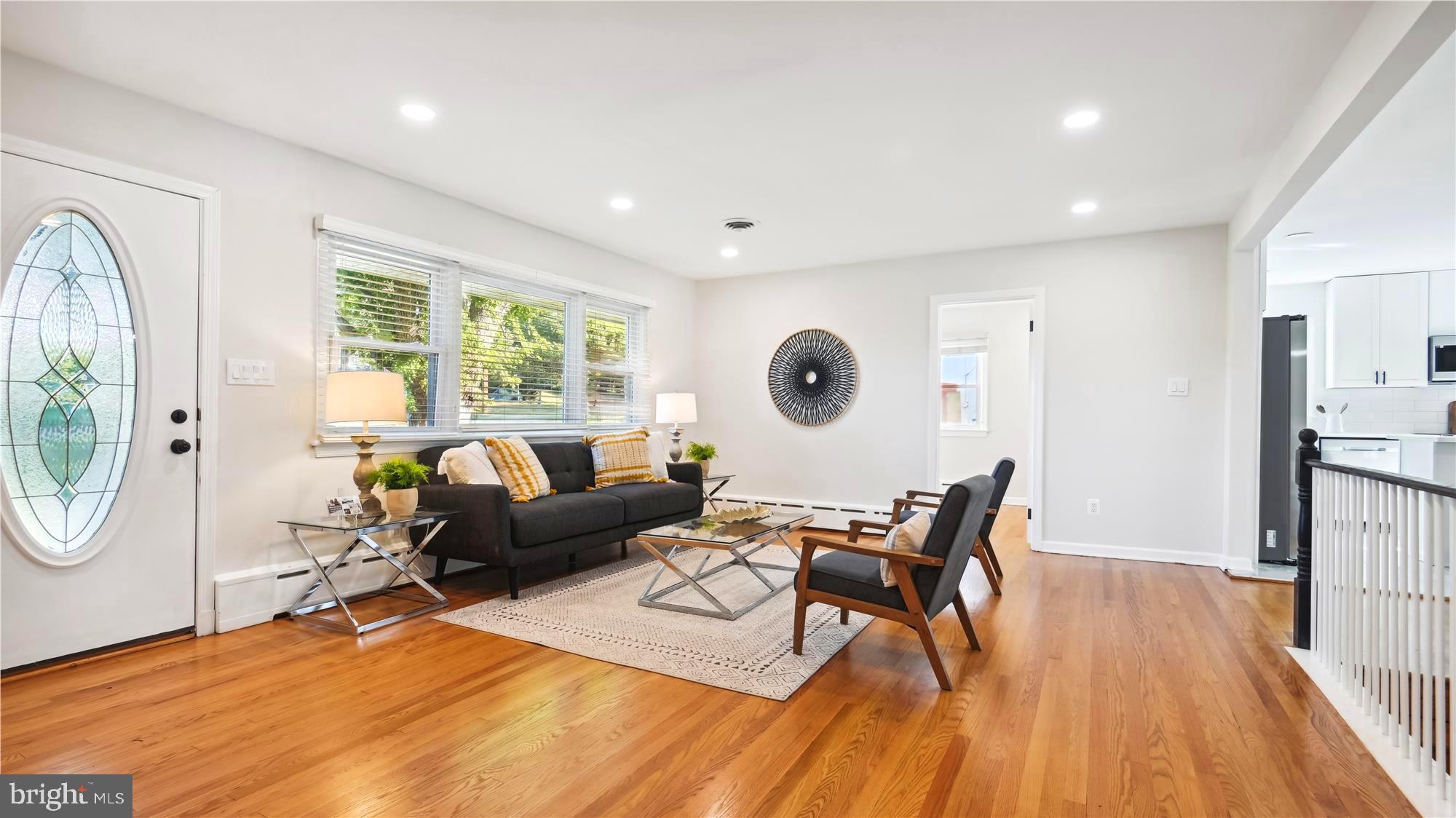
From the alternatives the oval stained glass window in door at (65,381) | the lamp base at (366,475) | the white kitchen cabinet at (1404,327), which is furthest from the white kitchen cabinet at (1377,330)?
the oval stained glass window in door at (65,381)

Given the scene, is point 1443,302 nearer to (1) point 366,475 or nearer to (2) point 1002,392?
(2) point 1002,392

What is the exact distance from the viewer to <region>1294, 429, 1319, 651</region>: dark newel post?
2975 mm

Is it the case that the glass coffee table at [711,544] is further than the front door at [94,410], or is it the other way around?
the glass coffee table at [711,544]

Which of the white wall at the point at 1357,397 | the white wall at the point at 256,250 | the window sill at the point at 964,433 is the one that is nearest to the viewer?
the white wall at the point at 256,250

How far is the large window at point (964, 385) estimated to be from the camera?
818 centimetres

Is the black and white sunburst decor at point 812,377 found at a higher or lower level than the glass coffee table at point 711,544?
higher

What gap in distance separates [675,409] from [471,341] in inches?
79.5

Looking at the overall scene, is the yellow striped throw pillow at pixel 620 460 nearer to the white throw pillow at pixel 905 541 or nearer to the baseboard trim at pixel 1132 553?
the white throw pillow at pixel 905 541

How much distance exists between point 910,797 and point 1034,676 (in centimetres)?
114

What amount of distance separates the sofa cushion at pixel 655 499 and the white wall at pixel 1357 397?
5.53 metres

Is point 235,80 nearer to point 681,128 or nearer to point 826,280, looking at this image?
point 681,128

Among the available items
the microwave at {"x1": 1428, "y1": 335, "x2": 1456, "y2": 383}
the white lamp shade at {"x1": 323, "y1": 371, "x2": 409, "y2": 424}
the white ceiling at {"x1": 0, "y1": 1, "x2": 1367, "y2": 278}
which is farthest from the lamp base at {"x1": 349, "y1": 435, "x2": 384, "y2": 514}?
the microwave at {"x1": 1428, "y1": 335, "x2": 1456, "y2": 383}

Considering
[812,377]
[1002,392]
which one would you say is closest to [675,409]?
[812,377]

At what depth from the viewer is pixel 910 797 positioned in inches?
70.8
